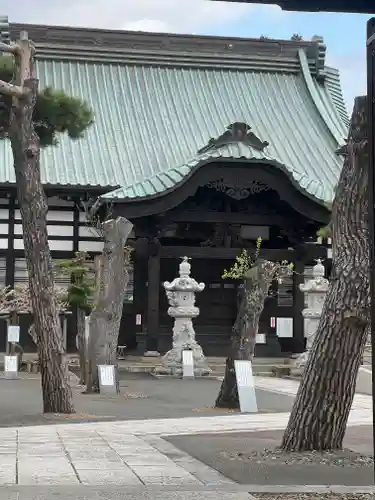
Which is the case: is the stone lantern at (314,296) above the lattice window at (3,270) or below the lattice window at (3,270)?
below

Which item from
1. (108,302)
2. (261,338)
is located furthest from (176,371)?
(108,302)

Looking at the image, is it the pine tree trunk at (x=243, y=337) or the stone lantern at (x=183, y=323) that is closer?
the pine tree trunk at (x=243, y=337)

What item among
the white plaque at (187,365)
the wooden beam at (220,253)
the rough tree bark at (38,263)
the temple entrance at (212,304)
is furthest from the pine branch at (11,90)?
the temple entrance at (212,304)

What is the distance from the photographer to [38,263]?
38.3 feet

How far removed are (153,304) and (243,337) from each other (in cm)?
886

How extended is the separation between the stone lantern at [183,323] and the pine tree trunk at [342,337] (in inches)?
481

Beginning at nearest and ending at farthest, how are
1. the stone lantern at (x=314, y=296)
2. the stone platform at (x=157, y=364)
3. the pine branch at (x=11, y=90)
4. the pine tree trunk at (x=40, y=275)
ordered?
the pine branch at (x=11, y=90)
the pine tree trunk at (x=40, y=275)
the stone platform at (x=157, y=364)
the stone lantern at (x=314, y=296)

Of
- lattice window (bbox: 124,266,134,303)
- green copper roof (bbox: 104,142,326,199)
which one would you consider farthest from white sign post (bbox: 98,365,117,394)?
lattice window (bbox: 124,266,134,303)

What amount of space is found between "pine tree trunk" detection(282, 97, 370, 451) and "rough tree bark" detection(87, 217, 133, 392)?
7.84 metres

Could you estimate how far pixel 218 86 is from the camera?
96.4ft

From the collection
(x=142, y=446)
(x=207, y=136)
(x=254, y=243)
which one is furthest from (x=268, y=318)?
(x=142, y=446)

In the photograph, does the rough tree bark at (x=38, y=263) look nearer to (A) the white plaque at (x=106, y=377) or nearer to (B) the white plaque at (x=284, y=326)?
(A) the white plaque at (x=106, y=377)

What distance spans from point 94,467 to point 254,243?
57.2 feet

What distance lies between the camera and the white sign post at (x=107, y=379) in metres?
15.0
